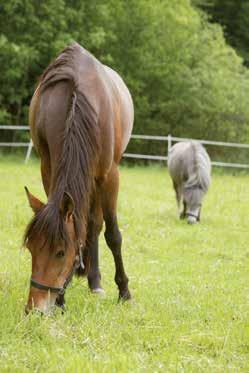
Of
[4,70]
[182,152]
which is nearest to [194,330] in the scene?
[182,152]

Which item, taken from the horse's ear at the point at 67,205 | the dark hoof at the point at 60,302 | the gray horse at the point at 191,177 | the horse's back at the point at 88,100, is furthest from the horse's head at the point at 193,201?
the horse's ear at the point at 67,205

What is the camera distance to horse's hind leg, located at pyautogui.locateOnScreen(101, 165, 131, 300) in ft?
15.3

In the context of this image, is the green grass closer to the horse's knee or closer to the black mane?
the horse's knee

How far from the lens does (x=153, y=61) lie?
24.8 meters

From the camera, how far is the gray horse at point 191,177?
10.1 m

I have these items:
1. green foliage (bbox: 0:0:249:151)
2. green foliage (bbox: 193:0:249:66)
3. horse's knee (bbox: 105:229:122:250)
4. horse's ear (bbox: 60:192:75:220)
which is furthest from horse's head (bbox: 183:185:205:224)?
green foliage (bbox: 193:0:249:66)

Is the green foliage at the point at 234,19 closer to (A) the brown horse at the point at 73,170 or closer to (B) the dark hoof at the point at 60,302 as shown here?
(A) the brown horse at the point at 73,170

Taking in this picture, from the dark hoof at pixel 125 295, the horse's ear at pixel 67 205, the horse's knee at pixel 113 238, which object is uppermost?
the horse's ear at pixel 67 205

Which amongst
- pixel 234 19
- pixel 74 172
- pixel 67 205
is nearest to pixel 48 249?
pixel 67 205

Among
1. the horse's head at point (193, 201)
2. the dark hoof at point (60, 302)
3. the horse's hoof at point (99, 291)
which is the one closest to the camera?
the dark hoof at point (60, 302)

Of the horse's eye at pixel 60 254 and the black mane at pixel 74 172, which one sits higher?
the black mane at pixel 74 172

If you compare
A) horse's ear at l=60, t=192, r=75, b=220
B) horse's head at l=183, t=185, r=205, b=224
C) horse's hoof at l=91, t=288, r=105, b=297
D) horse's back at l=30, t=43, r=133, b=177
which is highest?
horse's back at l=30, t=43, r=133, b=177

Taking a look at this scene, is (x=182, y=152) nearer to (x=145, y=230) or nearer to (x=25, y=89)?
(x=145, y=230)

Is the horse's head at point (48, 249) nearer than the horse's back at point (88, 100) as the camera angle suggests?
Yes
